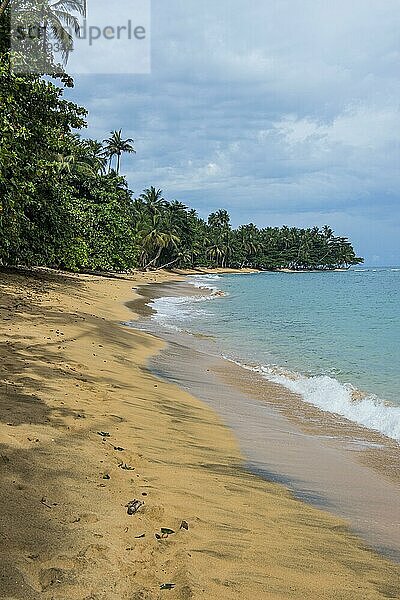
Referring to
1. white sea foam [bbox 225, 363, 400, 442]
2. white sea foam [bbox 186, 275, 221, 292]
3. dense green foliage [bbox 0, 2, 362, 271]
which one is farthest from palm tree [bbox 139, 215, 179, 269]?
white sea foam [bbox 225, 363, 400, 442]

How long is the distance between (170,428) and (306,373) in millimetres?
7070

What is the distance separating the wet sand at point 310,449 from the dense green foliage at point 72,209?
5340mm

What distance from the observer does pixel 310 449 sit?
672 centimetres

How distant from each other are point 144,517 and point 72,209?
76.8 feet

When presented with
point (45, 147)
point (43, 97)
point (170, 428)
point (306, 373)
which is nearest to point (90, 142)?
point (45, 147)

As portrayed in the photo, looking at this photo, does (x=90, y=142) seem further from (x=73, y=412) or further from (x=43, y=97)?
(x=73, y=412)

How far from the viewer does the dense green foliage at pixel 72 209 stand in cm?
1188

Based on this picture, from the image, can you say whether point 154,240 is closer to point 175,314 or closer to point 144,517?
point 175,314

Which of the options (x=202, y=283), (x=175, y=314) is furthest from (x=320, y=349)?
(x=202, y=283)

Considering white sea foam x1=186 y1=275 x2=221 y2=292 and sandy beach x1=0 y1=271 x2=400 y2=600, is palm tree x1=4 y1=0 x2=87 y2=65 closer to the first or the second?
sandy beach x1=0 y1=271 x2=400 y2=600

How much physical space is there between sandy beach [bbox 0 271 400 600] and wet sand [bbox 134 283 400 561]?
272 mm

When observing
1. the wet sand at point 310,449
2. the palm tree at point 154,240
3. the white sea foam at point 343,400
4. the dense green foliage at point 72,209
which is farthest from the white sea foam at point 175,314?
the palm tree at point 154,240

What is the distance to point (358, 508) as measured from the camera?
4836mm

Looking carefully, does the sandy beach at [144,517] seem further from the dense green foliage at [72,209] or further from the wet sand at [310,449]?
the dense green foliage at [72,209]
